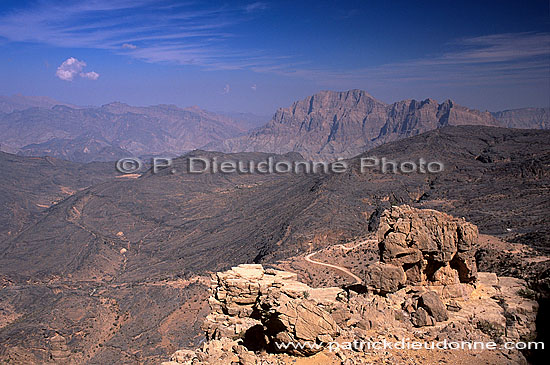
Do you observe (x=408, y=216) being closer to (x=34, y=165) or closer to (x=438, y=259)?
(x=438, y=259)

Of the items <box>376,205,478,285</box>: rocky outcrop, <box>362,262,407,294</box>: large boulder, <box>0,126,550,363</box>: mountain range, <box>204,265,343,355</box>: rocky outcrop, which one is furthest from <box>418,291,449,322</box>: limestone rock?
<box>0,126,550,363</box>: mountain range

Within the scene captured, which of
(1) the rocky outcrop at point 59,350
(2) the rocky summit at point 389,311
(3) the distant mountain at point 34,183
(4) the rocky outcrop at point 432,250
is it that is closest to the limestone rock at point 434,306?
(2) the rocky summit at point 389,311

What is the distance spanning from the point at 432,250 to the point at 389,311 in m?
3.21

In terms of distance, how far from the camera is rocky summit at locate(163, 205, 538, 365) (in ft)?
39.9

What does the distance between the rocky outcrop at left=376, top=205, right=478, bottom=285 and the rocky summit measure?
39mm

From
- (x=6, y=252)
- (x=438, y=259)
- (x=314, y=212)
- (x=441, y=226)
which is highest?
(x=441, y=226)

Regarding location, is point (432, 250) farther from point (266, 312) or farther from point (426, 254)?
point (266, 312)

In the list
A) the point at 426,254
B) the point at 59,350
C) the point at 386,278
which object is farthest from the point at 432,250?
the point at 59,350

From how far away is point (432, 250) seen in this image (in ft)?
53.1

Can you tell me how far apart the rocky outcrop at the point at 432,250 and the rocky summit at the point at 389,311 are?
0.13 feet

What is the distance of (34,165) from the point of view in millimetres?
141625

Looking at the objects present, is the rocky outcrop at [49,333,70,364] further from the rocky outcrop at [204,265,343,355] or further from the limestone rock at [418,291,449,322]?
the limestone rock at [418,291,449,322]

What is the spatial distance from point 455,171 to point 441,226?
61332 millimetres

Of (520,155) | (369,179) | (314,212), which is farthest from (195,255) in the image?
(520,155)
